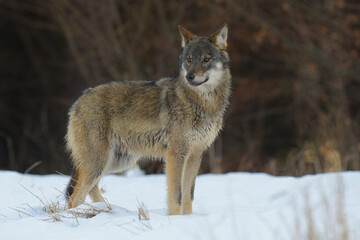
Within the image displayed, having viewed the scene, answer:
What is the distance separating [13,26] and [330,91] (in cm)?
961

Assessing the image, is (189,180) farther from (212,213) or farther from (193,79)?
(193,79)

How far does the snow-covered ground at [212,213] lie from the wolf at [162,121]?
1.67 ft

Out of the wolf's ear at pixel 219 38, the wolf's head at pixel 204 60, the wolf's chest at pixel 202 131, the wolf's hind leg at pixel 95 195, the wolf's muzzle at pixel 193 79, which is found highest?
the wolf's ear at pixel 219 38

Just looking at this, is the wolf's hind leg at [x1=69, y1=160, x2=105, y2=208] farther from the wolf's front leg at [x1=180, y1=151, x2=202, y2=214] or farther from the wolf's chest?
the wolf's chest

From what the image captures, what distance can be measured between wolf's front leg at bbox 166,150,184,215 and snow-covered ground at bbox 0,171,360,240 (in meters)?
0.17

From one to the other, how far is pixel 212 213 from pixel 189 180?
61 cm

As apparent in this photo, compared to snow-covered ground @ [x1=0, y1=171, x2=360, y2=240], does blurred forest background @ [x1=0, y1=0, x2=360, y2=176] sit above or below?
above

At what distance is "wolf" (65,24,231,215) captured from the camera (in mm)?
5441

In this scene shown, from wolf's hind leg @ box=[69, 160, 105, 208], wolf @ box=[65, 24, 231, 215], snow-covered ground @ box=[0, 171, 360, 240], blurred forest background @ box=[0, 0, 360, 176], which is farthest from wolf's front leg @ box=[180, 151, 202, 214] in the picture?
blurred forest background @ box=[0, 0, 360, 176]

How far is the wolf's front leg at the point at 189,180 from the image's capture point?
5629mm

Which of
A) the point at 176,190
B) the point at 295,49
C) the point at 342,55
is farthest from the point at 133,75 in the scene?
the point at 176,190

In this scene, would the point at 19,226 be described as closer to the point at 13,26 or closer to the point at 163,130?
the point at 163,130

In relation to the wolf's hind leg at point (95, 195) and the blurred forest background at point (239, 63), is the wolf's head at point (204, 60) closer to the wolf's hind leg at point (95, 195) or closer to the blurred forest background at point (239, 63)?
the wolf's hind leg at point (95, 195)

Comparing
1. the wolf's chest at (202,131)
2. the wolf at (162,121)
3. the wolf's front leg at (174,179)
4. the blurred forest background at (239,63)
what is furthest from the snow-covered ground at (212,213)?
the blurred forest background at (239,63)
